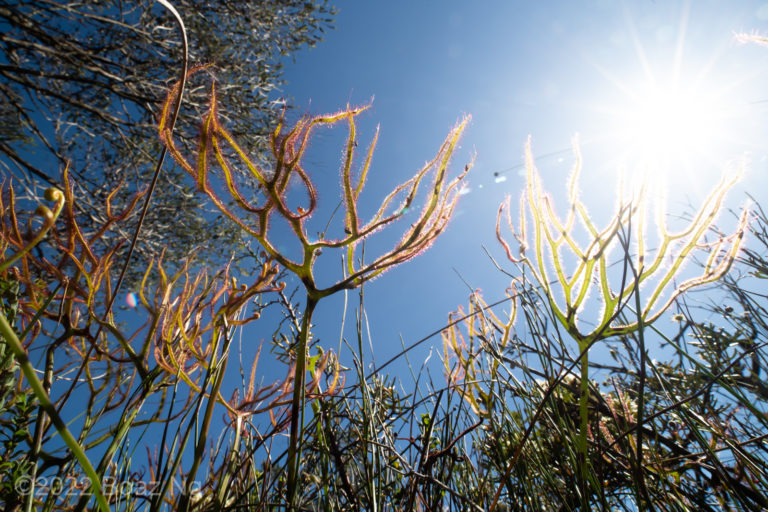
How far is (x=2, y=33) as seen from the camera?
381 cm

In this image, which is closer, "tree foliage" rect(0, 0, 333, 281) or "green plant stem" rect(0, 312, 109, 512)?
"green plant stem" rect(0, 312, 109, 512)

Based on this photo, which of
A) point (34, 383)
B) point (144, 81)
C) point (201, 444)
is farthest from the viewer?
point (144, 81)

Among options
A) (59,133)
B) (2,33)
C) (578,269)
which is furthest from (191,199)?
(578,269)

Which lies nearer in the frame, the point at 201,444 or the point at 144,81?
the point at 201,444

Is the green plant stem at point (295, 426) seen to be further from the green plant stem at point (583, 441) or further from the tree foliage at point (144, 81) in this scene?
the tree foliage at point (144, 81)

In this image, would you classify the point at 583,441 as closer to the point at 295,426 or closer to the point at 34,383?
the point at 295,426

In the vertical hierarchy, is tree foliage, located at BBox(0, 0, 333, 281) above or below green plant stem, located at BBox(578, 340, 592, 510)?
above

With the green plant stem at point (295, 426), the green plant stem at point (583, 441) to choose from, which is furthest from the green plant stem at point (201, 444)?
the green plant stem at point (583, 441)

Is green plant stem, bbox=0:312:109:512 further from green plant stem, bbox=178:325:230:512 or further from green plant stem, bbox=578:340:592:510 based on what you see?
green plant stem, bbox=578:340:592:510

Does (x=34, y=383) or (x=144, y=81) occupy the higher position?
(x=144, y=81)

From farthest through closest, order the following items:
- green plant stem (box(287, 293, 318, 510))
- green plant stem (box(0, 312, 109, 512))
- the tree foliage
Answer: the tree foliage, green plant stem (box(287, 293, 318, 510)), green plant stem (box(0, 312, 109, 512))

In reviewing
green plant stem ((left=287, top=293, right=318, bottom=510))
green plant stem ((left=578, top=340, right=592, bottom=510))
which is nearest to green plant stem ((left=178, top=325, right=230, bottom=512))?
green plant stem ((left=287, top=293, right=318, bottom=510))

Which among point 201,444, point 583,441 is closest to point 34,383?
point 201,444

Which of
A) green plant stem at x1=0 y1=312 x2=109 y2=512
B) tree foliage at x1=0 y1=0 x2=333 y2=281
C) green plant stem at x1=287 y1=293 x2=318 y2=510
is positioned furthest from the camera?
tree foliage at x1=0 y1=0 x2=333 y2=281
